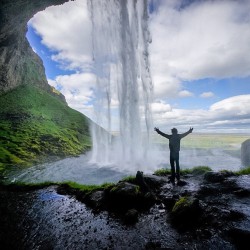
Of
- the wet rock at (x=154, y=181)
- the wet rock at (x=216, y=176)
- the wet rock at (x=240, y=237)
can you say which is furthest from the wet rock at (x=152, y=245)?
the wet rock at (x=216, y=176)

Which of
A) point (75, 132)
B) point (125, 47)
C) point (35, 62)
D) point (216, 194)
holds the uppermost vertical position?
point (35, 62)

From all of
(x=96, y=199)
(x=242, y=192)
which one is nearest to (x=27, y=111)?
(x=96, y=199)

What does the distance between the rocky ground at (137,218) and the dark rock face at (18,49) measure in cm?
3601

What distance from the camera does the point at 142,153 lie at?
48562 millimetres

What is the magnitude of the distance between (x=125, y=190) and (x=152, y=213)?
84.5 inches

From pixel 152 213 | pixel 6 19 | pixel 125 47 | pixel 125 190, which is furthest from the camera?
pixel 125 47

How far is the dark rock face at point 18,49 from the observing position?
3988 centimetres

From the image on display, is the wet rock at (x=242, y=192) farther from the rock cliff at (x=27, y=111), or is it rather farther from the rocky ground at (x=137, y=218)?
the rock cliff at (x=27, y=111)

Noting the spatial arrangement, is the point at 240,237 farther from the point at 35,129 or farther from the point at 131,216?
the point at 35,129

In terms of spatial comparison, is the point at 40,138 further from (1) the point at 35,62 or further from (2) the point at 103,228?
(1) the point at 35,62

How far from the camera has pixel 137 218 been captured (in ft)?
33.1

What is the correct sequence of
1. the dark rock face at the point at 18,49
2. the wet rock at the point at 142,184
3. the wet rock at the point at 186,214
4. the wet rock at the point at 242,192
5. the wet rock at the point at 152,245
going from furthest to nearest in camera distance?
the dark rock face at the point at 18,49
the wet rock at the point at 142,184
the wet rock at the point at 242,192
the wet rock at the point at 186,214
the wet rock at the point at 152,245

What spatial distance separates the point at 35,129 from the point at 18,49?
2258 inches

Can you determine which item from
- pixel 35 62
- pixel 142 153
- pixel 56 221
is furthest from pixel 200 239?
pixel 35 62
